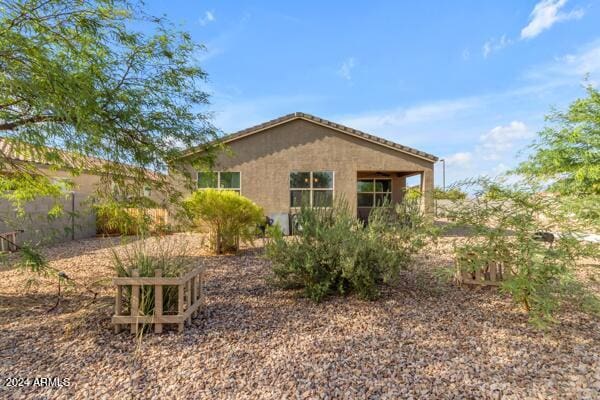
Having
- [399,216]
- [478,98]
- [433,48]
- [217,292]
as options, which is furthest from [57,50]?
[478,98]

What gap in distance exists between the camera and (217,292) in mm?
5023

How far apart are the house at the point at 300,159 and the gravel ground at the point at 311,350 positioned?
28.3 feet

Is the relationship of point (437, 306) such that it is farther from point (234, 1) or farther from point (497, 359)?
point (234, 1)

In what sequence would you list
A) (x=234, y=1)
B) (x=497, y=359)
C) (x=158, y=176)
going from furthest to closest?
(x=234, y=1)
(x=158, y=176)
(x=497, y=359)

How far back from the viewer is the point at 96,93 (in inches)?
141

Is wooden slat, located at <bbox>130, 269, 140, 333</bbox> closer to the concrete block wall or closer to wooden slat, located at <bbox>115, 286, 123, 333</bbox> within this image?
wooden slat, located at <bbox>115, 286, 123, 333</bbox>

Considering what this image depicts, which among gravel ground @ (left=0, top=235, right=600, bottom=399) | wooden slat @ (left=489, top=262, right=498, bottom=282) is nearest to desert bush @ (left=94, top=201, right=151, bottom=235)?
gravel ground @ (left=0, top=235, right=600, bottom=399)

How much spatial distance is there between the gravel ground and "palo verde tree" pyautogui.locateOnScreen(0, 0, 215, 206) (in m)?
1.92

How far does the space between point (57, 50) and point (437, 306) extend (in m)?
5.80

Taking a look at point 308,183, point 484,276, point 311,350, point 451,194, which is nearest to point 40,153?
point 311,350

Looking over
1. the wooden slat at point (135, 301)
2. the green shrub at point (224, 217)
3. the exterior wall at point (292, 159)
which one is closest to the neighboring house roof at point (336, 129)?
the exterior wall at point (292, 159)

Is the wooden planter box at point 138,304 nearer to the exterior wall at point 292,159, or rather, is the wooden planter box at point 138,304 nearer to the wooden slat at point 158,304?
the wooden slat at point 158,304

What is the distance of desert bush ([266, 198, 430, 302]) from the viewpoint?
422 cm

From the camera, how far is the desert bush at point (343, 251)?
422 centimetres
